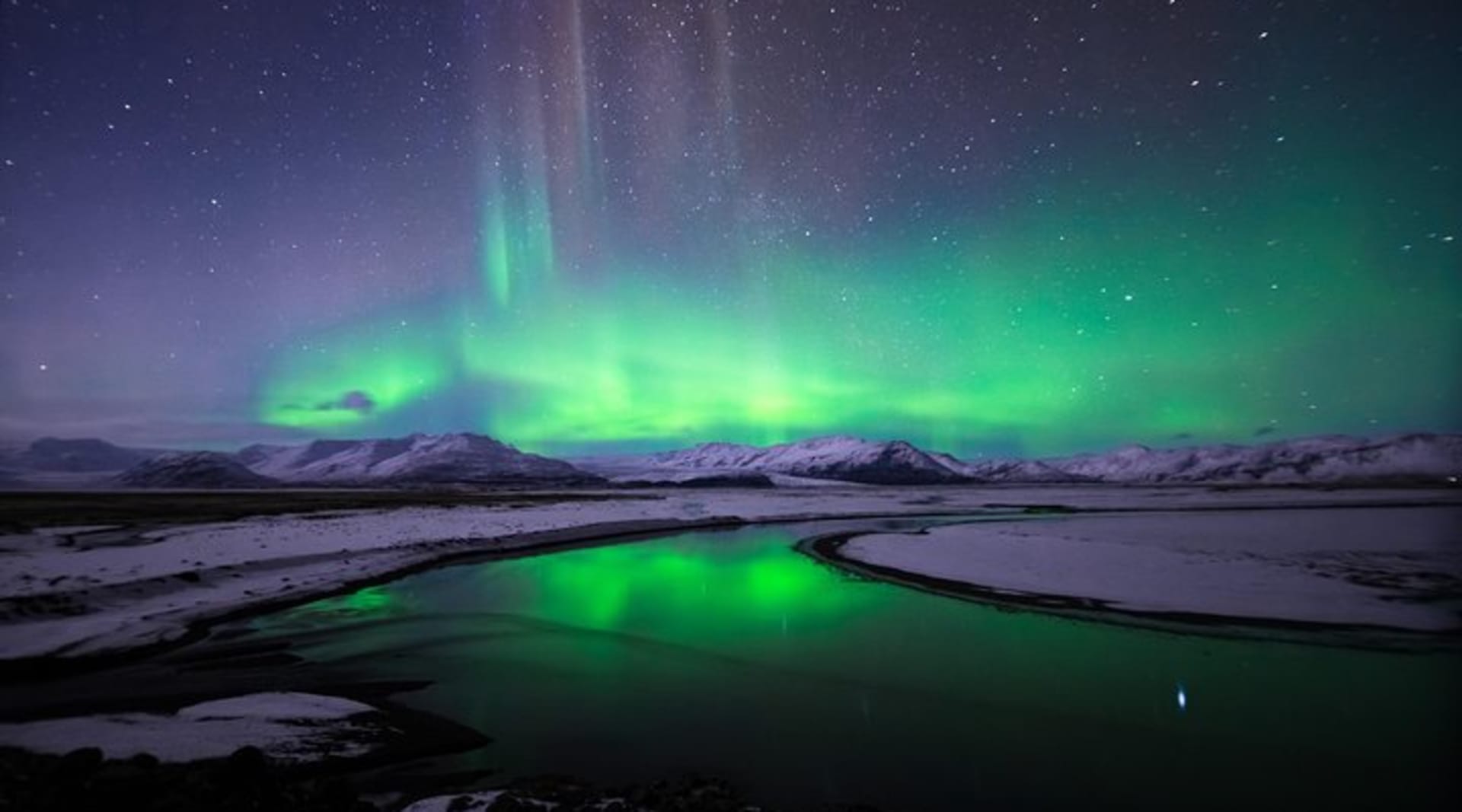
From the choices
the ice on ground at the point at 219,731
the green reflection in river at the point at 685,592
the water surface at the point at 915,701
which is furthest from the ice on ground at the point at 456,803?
the green reflection in river at the point at 685,592

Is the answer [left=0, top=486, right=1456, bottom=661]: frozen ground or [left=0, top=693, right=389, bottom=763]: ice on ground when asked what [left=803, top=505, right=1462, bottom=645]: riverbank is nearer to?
[left=0, top=486, right=1456, bottom=661]: frozen ground

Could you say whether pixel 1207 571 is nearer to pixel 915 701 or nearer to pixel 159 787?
pixel 915 701

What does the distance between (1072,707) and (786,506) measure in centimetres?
6392

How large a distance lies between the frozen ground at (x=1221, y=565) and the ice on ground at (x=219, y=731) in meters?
A: 18.2

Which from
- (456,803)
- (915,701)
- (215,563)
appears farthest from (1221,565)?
(215,563)

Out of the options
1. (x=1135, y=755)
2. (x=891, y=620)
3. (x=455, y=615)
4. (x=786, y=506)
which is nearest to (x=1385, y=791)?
(x=1135, y=755)

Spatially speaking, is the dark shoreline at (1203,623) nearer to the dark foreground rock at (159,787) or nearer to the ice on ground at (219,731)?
the ice on ground at (219,731)

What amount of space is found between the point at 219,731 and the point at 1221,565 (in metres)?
30.2

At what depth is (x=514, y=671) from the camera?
13680 millimetres

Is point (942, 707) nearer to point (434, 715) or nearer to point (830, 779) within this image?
point (830, 779)

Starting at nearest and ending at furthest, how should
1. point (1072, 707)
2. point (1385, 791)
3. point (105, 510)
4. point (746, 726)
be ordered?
point (1385, 791), point (746, 726), point (1072, 707), point (105, 510)

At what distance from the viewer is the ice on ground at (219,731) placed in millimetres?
8680

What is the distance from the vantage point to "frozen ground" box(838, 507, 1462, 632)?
18.0 m

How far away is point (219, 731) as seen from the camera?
366 inches
